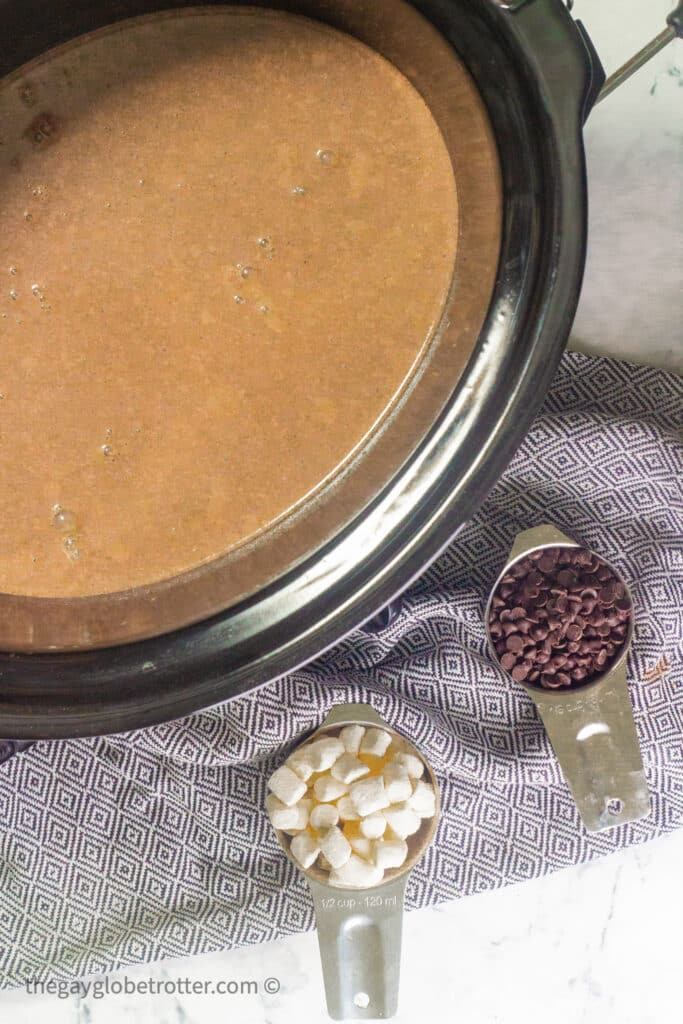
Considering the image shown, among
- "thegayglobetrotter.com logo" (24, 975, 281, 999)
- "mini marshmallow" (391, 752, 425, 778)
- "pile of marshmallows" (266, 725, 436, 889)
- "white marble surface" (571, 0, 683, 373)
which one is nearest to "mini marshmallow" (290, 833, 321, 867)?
"pile of marshmallows" (266, 725, 436, 889)

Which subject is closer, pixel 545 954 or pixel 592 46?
pixel 592 46

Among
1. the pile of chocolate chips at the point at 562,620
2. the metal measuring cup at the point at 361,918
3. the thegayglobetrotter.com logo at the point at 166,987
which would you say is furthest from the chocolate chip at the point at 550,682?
the thegayglobetrotter.com logo at the point at 166,987

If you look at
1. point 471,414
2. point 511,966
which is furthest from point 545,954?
point 471,414

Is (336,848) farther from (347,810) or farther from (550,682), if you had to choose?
(550,682)

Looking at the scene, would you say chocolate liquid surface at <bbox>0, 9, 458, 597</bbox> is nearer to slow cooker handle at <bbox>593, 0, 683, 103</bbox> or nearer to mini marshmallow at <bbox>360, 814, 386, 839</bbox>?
slow cooker handle at <bbox>593, 0, 683, 103</bbox>

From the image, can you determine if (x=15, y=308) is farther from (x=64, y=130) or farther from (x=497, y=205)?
(x=497, y=205)

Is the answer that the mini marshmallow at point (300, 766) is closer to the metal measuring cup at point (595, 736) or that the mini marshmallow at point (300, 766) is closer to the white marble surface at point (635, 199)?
the metal measuring cup at point (595, 736)

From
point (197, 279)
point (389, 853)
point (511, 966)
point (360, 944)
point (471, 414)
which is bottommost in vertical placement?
point (511, 966)
